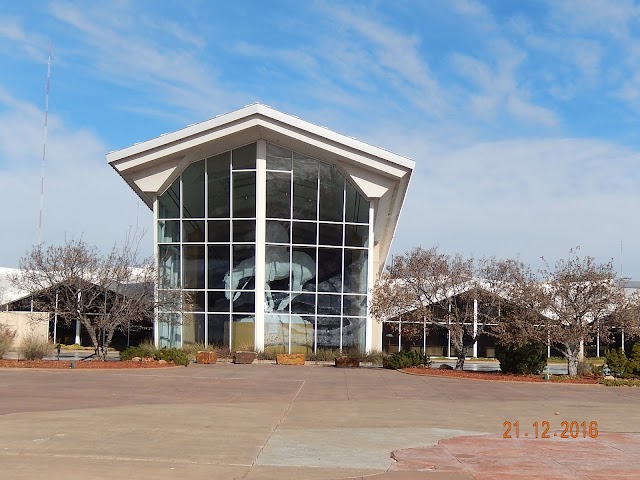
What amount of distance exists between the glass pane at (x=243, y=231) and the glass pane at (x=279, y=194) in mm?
1169

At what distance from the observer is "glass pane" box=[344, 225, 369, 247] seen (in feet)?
127

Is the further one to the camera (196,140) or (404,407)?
(196,140)

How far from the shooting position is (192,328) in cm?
3797

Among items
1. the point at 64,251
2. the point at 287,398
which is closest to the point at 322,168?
the point at 64,251

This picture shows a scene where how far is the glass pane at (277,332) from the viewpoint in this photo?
122 feet

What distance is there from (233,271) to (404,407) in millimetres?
21868

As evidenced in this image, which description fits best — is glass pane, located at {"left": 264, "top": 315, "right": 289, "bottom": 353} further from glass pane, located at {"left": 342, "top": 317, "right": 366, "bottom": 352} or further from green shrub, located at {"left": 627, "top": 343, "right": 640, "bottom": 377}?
green shrub, located at {"left": 627, "top": 343, "right": 640, "bottom": 377}

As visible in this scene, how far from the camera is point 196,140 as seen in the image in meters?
36.8

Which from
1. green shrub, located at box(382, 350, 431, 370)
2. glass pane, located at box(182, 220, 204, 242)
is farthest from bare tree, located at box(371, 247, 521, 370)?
glass pane, located at box(182, 220, 204, 242)

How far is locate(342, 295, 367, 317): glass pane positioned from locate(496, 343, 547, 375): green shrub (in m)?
11.2

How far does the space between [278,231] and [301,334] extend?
5.11m

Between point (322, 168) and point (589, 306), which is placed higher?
point (322, 168)

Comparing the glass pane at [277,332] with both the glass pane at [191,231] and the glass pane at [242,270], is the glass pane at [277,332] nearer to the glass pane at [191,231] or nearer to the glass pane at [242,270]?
the glass pane at [242,270]

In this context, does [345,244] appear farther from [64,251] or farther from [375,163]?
[64,251]
